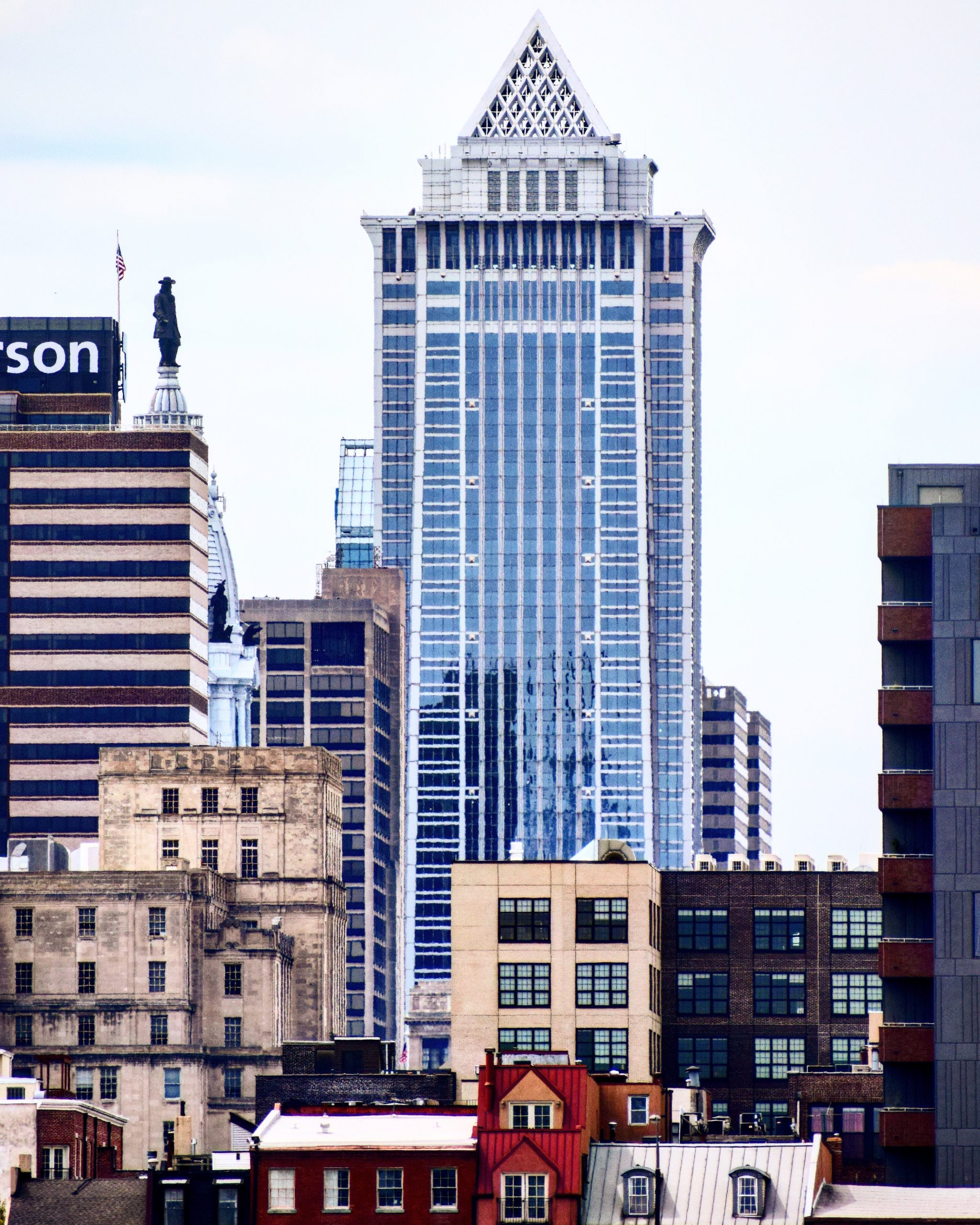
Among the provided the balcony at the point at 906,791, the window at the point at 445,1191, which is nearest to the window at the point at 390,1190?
the window at the point at 445,1191

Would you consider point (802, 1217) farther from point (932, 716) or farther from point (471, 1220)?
point (932, 716)

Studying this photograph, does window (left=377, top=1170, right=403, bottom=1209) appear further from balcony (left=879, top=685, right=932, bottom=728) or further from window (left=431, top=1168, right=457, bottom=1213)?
balcony (left=879, top=685, right=932, bottom=728)

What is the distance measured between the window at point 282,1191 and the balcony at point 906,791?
32984 millimetres

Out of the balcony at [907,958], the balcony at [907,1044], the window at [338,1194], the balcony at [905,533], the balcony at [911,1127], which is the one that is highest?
the balcony at [905,533]

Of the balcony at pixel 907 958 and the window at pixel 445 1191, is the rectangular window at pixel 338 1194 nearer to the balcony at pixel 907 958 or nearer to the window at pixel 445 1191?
the window at pixel 445 1191

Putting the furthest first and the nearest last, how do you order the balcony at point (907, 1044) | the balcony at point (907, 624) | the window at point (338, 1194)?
the balcony at point (907, 624), the balcony at point (907, 1044), the window at point (338, 1194)

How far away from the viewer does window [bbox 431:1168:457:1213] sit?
160 meters

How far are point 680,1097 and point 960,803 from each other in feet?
104

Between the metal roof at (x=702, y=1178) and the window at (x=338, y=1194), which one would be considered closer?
the metal roof at (x=702, y=1178)

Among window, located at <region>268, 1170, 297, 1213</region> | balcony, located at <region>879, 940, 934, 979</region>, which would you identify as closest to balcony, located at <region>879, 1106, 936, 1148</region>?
balcony, located at <region>879, 940, 934, 979</region>

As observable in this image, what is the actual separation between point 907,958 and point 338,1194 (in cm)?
2901

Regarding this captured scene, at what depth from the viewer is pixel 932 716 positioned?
169875 mm

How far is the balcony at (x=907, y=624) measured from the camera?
560ft

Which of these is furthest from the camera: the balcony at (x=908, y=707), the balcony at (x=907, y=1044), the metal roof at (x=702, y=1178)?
the balcony at (x=908, y=707)
